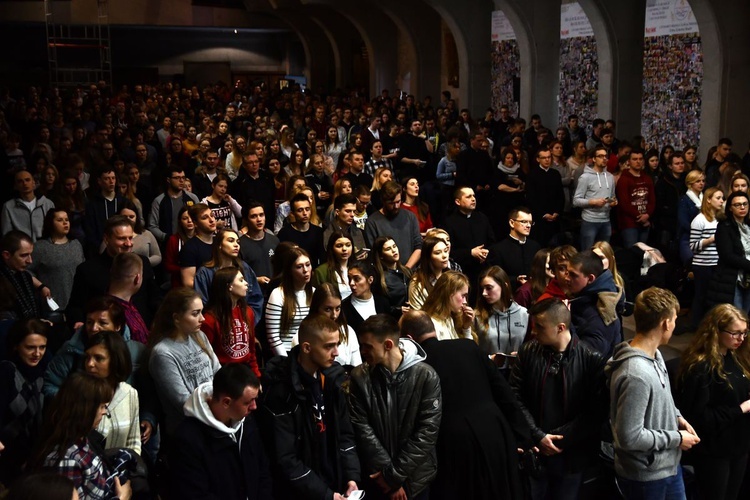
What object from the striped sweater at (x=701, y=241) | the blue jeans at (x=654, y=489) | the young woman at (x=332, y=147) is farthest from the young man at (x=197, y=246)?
the young woman at (x=332, y=147)

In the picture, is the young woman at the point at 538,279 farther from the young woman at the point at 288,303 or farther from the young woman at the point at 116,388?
the young woman at the point at 116,388

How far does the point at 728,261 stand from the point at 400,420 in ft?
14.6

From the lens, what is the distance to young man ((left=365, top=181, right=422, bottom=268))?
321 inches

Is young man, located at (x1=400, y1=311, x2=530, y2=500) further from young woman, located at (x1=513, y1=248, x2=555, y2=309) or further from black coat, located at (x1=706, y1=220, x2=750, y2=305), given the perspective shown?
black coat, located at (x1=706, y1=220, x2=750, y2=305)

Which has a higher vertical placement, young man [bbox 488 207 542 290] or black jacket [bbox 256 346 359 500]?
young man [bbox 488 207 542 290]

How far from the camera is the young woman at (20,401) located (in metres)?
4.50

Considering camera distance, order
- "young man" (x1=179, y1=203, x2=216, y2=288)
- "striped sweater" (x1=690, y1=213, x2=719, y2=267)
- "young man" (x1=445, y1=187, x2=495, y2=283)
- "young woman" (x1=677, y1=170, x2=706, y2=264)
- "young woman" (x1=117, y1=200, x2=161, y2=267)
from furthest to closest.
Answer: "young woman" (x1=677, y1=170, x2=706, y2=264) → "striped sweater" (x1=690, y1=213, x2=719, y2=267) → "young man" (x1=445, y1=187, x2=495, y2=283) → "young woman" (x1=117, y1=200, x2=161, y2=267) → "young man" (x1=179, y1=203, x2=216, y2=288)

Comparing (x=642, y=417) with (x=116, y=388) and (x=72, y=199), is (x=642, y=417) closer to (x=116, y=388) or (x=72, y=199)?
(x=116, y=388)

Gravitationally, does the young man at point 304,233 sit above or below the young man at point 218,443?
above

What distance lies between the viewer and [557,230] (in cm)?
1102

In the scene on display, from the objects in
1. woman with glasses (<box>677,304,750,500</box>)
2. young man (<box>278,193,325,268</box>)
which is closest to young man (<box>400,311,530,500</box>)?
woman with glasses (<box>677,304,750,500</box>)

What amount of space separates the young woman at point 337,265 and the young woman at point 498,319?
1268 millimetres

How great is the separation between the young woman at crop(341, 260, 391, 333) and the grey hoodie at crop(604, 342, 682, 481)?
2069 mm

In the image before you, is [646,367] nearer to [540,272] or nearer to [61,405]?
[540,272]
